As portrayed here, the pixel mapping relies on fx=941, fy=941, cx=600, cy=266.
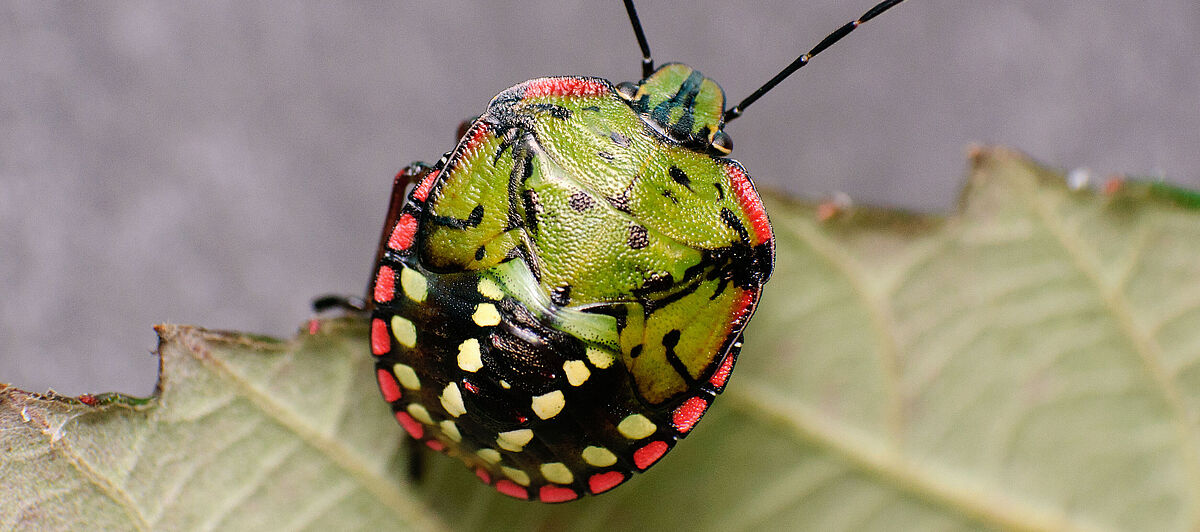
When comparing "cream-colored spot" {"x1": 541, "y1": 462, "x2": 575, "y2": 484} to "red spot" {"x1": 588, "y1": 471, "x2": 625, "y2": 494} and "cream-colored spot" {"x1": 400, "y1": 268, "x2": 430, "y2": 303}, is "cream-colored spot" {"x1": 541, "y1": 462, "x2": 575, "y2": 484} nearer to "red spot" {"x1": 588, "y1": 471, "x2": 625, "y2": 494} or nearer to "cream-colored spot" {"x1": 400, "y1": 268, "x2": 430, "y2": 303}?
"red spot" {"x1": 588, "y1": 471, "x2": 625, "y2": 494}

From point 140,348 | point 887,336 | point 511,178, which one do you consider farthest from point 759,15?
point 140,348

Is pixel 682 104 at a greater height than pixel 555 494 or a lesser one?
greater

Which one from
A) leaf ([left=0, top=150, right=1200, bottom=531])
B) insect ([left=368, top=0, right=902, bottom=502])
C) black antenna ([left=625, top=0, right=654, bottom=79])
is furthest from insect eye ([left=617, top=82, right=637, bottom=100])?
leaf ([left=0, top=150, right=1200, bottom=531])

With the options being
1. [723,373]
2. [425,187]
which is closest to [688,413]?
[723,373]

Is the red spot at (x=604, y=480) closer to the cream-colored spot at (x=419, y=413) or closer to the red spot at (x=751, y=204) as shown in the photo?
the cream-colored spot at (x=419, y=413)

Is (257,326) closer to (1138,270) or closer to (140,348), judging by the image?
(140,348)

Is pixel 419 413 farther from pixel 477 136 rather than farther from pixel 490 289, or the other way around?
pixel 477 136

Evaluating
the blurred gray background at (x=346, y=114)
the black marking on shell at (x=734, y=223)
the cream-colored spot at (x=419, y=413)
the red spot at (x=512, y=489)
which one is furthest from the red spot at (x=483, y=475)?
the blurred gray background at (x=346, y=114)

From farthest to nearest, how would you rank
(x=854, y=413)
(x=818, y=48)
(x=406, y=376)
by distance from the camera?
1. (x=854, y=413)
2. (x=818, y=48)
3. (x=406, y=376)
